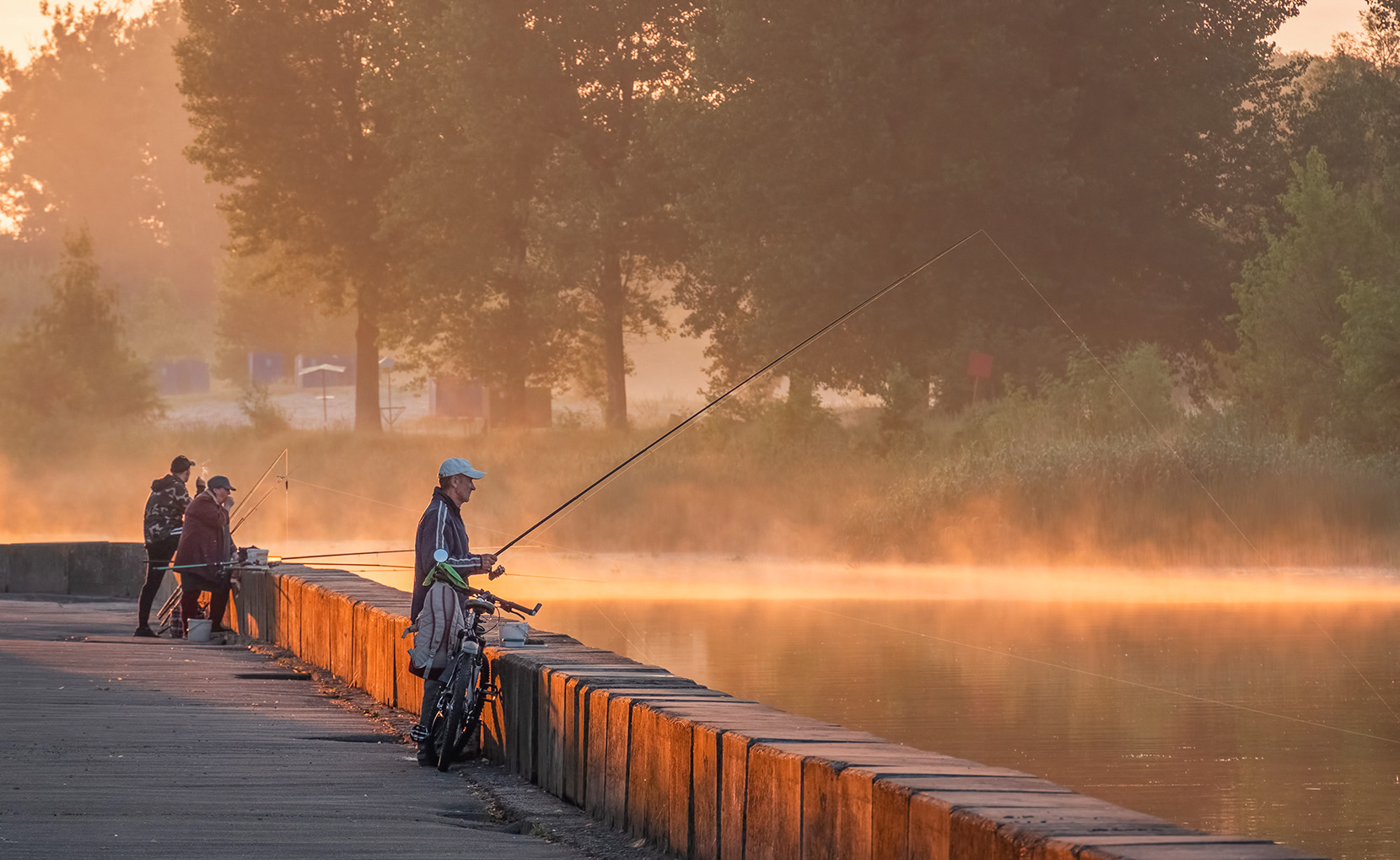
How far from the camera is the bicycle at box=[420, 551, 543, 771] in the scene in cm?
1128

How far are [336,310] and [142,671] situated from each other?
48.7 metres

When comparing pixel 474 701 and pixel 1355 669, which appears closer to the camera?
pixel 474 701

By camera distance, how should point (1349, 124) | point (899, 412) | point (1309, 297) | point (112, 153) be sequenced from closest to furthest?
1. point (1309, 297)
2. point (899, 412)
3. point (1349, 124)
4. point (112, 153)

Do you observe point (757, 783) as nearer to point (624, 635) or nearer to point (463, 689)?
point (463, 689)

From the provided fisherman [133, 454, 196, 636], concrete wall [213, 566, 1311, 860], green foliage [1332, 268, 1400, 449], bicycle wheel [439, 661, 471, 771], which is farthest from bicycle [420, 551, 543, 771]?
green foliage [1332, 268, 1400, 449]

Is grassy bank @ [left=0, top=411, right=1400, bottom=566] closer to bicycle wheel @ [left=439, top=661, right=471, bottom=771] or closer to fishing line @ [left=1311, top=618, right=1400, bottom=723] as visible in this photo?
fishing line @ [left=1311, top=618, right=1400, bottom=723]

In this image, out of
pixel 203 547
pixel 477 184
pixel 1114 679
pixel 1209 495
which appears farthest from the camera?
pixel 477 184

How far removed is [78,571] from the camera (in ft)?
94.1

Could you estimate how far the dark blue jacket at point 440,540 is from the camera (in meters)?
11.4

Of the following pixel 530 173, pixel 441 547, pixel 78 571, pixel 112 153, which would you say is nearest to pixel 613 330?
pixel 530 173

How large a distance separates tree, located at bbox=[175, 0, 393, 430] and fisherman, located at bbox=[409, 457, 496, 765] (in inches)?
1859

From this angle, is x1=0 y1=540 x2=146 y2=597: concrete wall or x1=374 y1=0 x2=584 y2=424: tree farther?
x1=374 y1=0 x2=584 y2=424: tree

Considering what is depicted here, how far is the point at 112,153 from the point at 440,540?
366 feet

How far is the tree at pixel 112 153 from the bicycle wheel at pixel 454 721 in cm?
10273
